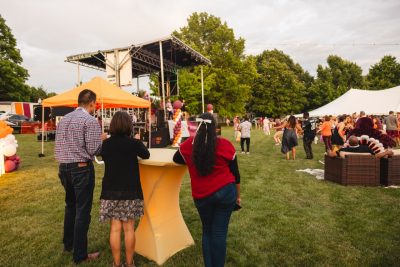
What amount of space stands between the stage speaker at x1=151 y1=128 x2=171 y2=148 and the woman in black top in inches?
406

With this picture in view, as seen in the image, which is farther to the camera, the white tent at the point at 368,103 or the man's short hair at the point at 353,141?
the white tent at the point at 368,103

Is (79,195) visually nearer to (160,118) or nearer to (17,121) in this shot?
(160,118)

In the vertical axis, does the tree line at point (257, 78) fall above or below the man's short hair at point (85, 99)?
above

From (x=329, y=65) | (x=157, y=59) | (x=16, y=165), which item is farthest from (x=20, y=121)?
(x=329, y=65)

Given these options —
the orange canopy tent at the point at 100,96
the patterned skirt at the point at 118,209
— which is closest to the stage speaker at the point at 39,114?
the orange canopy tent at the point at 100,96

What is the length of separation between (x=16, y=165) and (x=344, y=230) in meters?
9.19

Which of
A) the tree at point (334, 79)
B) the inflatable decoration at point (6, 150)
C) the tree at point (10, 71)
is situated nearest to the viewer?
the inflatable decoration at point (6, 150)

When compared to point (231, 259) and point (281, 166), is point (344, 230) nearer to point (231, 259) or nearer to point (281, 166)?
point (231, 259)

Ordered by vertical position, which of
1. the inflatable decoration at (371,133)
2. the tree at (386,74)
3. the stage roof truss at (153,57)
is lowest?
the inflatable decoration at (371,133)

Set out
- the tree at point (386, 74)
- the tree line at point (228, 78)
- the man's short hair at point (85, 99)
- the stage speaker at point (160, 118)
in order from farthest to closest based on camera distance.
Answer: the tree at point (386, 74)
the tree line at point (228, 78)
the stage speaker at point (160, 118)
the man's short hair at point (85, 99)

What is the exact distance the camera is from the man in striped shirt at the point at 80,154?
3168mm

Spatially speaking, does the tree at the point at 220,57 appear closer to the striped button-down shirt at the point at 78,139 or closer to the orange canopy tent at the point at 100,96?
the orange canopy tent at the point at 100,96

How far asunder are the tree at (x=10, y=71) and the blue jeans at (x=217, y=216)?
38.9 meters

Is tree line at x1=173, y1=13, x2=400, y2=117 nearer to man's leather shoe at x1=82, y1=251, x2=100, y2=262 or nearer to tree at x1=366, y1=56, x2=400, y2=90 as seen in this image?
tree at x1=366, y1=56, x2=400, y2=90
